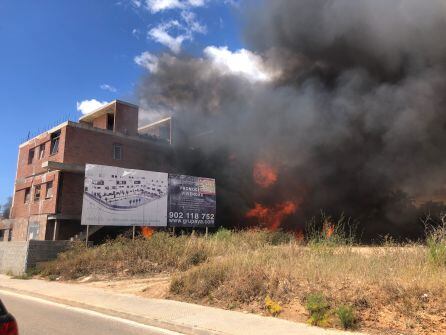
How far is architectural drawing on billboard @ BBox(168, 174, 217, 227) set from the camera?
24656 millimetres

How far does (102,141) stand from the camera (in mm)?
31797

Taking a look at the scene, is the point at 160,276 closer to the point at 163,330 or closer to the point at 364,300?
the point at 163,330

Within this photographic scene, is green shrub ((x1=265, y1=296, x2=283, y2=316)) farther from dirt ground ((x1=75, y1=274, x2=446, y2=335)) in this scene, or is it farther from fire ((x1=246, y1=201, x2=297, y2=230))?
fire ((x1=246, y1=201, x2=297, y2=230))

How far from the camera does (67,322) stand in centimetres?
820

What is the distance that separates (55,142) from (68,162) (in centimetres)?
291

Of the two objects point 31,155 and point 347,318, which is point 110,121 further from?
point 347,318

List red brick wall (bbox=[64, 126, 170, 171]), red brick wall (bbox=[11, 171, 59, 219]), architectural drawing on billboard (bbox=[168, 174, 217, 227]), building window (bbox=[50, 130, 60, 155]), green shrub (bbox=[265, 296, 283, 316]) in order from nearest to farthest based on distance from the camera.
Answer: green shrub (bbox=[265, 296, 283, 316]) < architectural drawing on billboard (bbox=[168, 174, 217, 227]) < red brick wall (bbox=[11, 171, 59, 219]) < red brick wall (bbox=[64, 126, 170, 171]) < building window (bbox=[50, 130, 60, 155])

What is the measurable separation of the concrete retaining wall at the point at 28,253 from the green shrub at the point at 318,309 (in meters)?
14.8

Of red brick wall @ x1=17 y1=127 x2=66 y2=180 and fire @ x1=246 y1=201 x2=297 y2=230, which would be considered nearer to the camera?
fire @ x1=246 y1=201 x2=297 y2=230

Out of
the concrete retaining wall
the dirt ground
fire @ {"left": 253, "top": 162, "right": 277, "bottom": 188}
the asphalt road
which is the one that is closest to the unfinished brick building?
the concrete retaining wall

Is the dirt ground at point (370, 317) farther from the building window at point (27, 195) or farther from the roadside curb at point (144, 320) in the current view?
the building window at point (27, 195)

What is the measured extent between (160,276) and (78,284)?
2.83 meters

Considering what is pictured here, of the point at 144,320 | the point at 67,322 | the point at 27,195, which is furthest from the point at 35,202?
the point at 144,320

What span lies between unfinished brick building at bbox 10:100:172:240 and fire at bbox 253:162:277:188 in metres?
8.75
